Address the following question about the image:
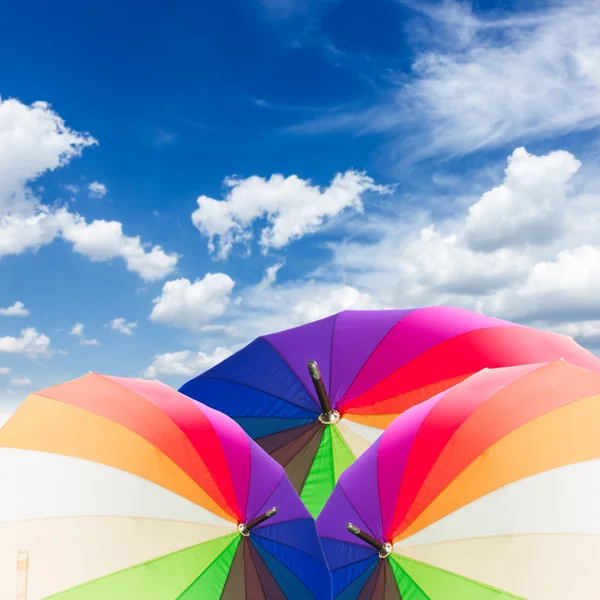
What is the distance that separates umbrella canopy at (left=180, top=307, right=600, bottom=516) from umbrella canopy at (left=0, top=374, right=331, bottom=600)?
1.84 metres

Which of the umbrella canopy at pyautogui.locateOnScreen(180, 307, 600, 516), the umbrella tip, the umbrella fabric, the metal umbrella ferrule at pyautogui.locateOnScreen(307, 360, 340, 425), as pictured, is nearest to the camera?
the umbrella fabric

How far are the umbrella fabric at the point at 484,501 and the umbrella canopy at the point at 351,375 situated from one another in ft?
6.31

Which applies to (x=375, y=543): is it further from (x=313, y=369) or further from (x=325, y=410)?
(x=325, y=410)

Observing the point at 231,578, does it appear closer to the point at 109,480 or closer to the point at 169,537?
the point at 169,537

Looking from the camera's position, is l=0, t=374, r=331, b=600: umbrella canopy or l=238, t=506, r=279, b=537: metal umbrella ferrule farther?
l=238, t=506, r=279, b=537: metal umbrella ferrule

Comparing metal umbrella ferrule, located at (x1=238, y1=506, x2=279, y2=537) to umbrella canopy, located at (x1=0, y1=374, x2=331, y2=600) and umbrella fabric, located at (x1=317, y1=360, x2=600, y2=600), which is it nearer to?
umbrella canopy, located at (x1=0, y1=374, x2=331, y2=600)

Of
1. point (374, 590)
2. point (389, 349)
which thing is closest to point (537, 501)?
point (374, 590)

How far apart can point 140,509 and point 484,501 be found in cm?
264

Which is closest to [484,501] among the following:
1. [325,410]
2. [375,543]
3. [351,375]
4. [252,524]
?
[375,543]

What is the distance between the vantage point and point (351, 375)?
372 inches

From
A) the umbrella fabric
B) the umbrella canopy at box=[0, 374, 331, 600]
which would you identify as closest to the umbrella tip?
the umbrella canopy at box=[0, 374, 331, 600]

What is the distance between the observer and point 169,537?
6.10 meters

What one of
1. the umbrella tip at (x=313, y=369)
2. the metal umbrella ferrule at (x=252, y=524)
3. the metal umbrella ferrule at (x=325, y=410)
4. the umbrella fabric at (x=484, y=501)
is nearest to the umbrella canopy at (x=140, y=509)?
the metal umbrella ferrule at (x=252, y=524)

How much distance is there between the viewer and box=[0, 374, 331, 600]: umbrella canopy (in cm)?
591
